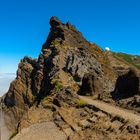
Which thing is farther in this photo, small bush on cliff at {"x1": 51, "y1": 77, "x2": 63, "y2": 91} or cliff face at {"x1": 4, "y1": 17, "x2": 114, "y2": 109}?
cliff face at {"x1": 4, "y1": 17, "x2": 114, "y2": 109}

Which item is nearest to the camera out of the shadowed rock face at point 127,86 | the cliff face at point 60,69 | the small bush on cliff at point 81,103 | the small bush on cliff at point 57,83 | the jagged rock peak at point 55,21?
the small bush on cliff at point 81,103

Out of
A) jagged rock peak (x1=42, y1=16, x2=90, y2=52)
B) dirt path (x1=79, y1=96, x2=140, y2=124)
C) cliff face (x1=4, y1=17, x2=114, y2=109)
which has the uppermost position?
jagged rock peak (x1=42, y1=16, x2=90, y2=52)

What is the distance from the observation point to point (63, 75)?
87.9 meters

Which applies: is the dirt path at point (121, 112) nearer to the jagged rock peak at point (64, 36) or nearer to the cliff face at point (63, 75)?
the cliff face at point (63, 75)

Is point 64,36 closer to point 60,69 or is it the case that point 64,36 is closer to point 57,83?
point 60,69

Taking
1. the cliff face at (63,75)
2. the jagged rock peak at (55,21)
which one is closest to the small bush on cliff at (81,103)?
the cliff face at (63,75)

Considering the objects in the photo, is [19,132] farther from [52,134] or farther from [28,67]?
[28,67]

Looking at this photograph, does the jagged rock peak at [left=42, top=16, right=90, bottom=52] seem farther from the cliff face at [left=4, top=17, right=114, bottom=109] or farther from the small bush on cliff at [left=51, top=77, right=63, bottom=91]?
the small bush on cliff at [left=51, top=77, right=63, bottom=91]

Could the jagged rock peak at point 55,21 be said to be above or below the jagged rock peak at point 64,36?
above

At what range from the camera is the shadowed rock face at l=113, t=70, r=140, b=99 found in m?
67.3

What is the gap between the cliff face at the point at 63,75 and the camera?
7519 cm

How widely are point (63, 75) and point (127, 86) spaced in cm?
2169

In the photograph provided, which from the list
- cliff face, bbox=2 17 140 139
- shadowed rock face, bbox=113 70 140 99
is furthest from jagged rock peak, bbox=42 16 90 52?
shadowed rock face, bbox=113 70 140 99

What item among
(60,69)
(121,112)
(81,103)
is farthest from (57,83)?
(121,112)
